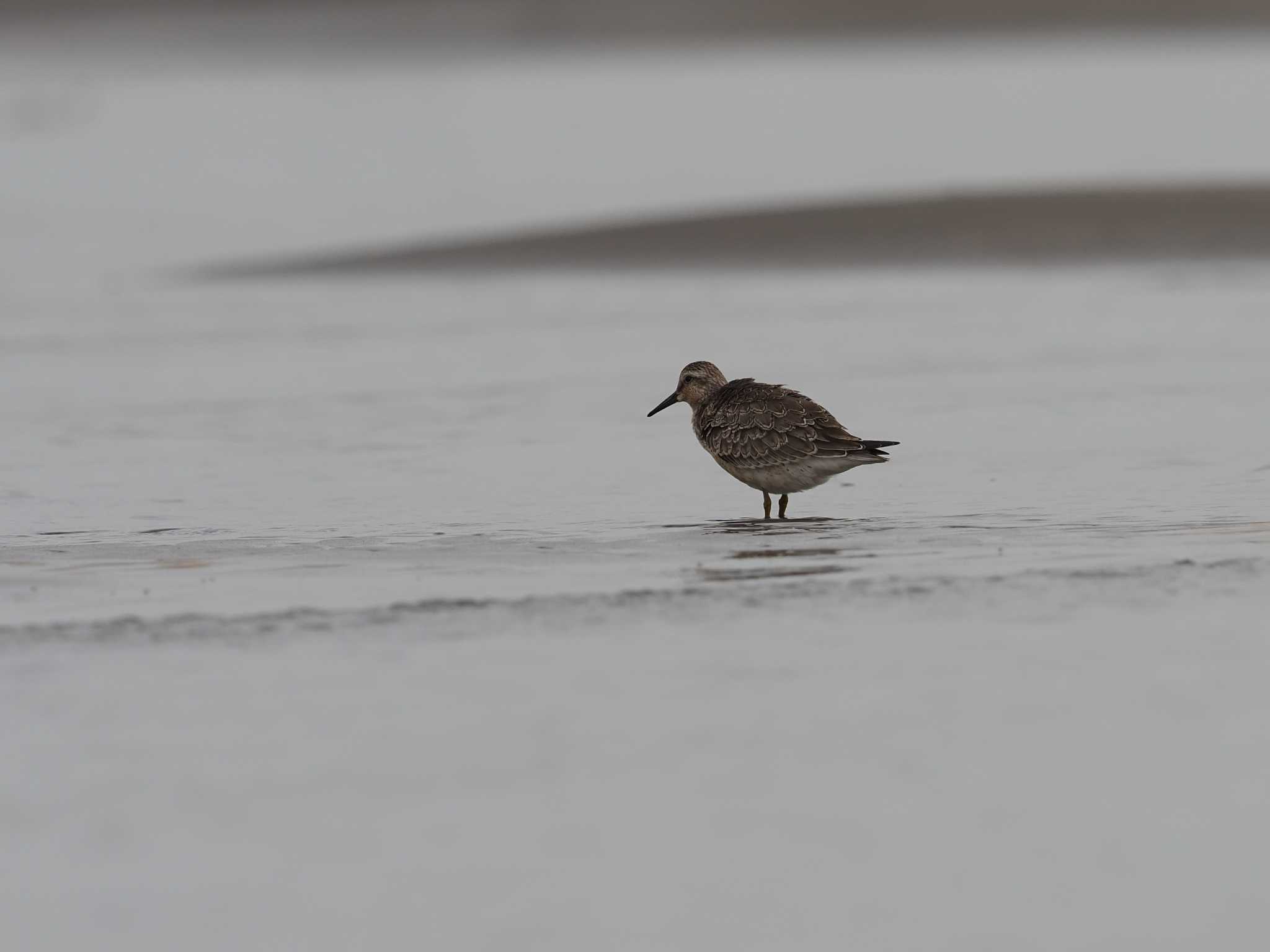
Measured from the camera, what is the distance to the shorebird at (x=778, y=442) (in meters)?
11.0

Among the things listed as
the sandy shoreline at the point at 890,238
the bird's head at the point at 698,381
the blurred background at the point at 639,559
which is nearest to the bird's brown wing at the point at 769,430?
the blurred background at the point at 639,559

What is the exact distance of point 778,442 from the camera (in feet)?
36.2

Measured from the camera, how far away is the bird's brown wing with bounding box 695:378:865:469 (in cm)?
1099

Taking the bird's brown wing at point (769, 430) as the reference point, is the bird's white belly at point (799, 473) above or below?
Answer: below

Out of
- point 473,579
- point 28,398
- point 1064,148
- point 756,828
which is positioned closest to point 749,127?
point 1064,148

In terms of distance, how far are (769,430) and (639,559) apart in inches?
76.2

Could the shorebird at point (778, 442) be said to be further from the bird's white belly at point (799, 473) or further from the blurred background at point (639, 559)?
the blurred background at point (639, 559)

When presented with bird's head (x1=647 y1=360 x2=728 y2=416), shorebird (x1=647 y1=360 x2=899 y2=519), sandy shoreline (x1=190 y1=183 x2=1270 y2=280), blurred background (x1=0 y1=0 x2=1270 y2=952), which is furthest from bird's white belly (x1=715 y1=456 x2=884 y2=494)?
sandy shoreline (x1=190 y1=183 x2=1270 y2=280)

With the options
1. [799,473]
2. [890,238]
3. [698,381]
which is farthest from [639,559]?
[890,238]

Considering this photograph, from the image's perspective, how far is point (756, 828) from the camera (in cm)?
576

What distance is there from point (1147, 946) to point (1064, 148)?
78.1ft

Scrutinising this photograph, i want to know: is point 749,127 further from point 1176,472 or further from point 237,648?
point 237,648

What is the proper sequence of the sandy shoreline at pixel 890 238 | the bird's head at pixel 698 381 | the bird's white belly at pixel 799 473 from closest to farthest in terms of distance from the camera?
the bird's white belly at pixel 799 473 → the bird's head at pixel 698 381 → the sandy shoreline at pixel 890 238

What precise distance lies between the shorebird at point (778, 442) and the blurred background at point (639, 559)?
29 cm
